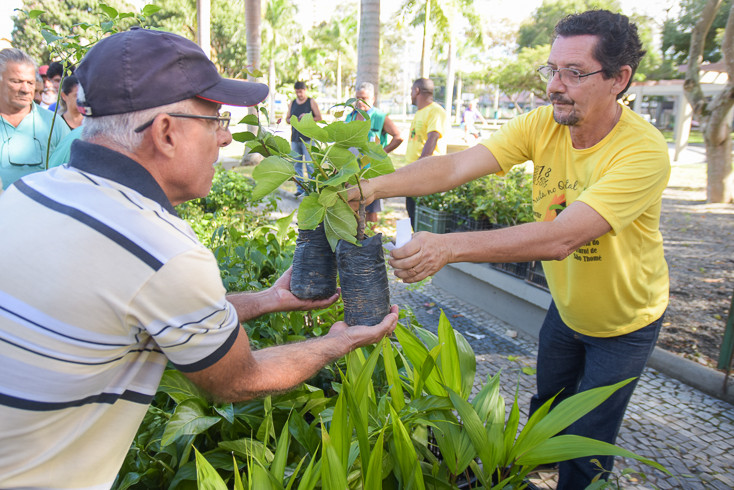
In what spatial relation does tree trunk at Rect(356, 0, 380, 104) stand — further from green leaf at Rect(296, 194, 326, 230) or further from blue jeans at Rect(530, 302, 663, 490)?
green leaf at Rect(296, 194, 326, 230)

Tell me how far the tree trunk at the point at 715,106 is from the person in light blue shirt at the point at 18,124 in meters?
8.81

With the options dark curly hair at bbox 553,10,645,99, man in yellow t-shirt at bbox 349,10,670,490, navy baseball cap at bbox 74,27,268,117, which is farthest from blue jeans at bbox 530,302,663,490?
navy baseball cap at bbox 74,27,268,117

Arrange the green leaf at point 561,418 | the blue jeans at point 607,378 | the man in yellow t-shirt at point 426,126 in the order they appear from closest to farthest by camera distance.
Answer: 1. the green leaf at point 561,418
2. the blue jeans at point 607,378
3. the man in yellow t-shirt at point 426,126

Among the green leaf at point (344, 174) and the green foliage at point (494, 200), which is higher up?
the green leaf at point (344, 174)

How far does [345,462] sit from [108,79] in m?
1.17

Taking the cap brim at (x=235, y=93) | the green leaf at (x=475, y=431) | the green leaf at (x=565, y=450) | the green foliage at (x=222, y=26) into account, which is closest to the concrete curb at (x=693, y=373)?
the green leaf at (x=565, y=450)

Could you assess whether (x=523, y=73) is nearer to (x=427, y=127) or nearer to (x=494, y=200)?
(x=427, y=127)

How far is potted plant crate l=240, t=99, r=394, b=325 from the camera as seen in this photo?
1.64 meters

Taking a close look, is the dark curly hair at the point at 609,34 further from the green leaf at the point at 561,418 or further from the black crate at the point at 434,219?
the black crate at the point at 434,219

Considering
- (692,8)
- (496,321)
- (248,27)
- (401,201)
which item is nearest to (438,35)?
(248,27)

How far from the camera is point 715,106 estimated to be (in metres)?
7.99

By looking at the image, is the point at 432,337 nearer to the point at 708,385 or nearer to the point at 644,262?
the point at 644,262

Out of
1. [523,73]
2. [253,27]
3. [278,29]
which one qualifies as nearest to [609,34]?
[253,27]

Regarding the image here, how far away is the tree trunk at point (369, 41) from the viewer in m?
8.60
